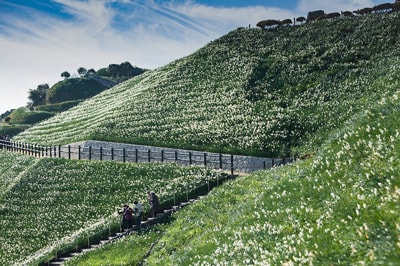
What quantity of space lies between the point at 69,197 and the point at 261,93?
30301 millimetres

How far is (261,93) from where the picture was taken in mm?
57969

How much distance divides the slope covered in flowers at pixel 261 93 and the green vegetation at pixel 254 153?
0.25 metres

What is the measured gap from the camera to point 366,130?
11898 mm

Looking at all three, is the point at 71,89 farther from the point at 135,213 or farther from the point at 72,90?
the point at 135,213

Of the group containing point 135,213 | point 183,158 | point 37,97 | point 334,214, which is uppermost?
point 37,97

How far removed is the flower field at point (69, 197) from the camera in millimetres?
29078

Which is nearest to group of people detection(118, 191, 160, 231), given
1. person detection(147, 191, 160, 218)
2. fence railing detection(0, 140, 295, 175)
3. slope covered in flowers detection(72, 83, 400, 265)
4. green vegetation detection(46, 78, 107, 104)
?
person detection(147, 191, 160, 218)

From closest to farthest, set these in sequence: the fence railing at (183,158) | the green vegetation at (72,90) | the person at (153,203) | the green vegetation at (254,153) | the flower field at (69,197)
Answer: the green vegetation at (254,153)
the person at (153,203)
the flower field at (69,197)
the fence railing at (183,158)
the green vegetation at (72,90)

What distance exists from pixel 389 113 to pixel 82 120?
2812 inches

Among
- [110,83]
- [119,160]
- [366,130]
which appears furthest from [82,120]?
[110,83]

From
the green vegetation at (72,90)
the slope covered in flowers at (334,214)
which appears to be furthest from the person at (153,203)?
the green vegetation at (72,90)

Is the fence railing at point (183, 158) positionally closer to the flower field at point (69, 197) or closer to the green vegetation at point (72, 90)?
the flower field at point (69, 197)

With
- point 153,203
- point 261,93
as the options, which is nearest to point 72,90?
point 261,93

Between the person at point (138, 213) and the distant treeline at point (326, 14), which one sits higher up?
the distant treeline at point (326, 14)
